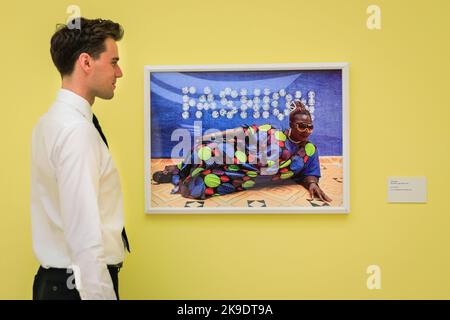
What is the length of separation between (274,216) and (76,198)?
2.81ft

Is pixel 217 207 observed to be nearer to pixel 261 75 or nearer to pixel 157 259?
pixel 157 259

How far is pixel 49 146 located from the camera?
4.09 feet

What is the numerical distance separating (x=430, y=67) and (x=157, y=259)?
126cm

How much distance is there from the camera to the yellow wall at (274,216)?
1.80m

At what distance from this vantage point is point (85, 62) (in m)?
1.34

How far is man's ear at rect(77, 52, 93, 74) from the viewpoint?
1338 millimetres

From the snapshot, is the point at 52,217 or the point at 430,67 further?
the point at 430,67

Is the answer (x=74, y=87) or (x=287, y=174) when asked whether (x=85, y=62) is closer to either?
(x=74, y=87)

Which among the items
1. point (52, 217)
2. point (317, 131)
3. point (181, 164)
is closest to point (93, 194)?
point (52, 217)

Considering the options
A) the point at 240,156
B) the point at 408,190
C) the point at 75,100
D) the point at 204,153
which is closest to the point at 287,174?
the point at 240,156

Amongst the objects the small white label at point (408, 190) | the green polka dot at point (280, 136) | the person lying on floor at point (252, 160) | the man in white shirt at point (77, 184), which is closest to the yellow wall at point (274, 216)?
the small white label at point (408, 190)

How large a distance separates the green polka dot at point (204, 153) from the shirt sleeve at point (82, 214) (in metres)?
0.63

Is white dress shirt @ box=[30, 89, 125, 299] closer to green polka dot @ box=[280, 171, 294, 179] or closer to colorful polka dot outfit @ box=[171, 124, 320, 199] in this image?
colorful polka dot outfit @ box=[171, 124, 320, 199]

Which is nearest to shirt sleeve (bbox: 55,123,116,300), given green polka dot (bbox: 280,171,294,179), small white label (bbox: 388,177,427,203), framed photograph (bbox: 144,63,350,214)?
framed photograph (bbox: 144,63,350,214)
